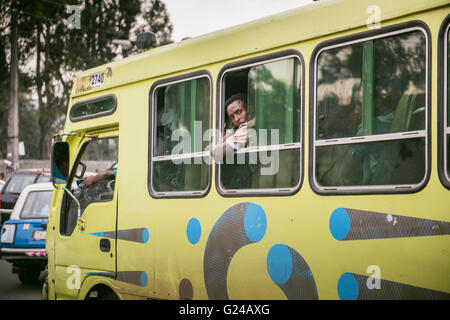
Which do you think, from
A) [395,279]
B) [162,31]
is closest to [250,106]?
[395,279]

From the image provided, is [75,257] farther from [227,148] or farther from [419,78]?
[419,78]

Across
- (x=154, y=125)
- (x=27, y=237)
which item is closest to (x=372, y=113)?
(x=154, y=125)

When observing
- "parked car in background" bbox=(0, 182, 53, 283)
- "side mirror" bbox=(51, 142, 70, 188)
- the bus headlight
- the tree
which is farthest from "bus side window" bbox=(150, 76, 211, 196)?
the tree

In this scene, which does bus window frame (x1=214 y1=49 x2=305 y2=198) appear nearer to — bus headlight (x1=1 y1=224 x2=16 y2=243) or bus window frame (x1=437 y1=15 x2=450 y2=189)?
bus window frame (x1=437 y1=15 x2=450 y2=189)

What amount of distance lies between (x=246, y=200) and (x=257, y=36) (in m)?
1.18

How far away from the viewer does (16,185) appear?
15.8 m

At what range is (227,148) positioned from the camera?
4.51 meters

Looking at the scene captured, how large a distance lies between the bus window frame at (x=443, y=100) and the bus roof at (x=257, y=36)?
0.18 m

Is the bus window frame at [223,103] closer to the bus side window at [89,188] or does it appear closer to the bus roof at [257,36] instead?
the bus roof at [257,36]

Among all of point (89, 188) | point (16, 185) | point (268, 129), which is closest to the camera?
point (268, 129)

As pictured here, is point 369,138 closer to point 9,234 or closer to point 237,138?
point 237,138

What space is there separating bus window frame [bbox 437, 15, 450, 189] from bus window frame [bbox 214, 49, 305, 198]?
3.13 feet

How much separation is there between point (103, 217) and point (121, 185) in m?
0.37

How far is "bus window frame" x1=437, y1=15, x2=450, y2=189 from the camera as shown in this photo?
3.25 m
